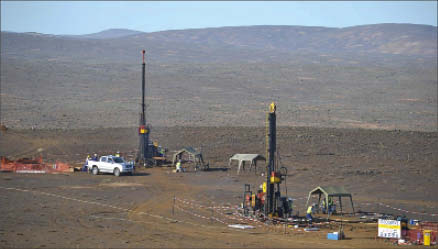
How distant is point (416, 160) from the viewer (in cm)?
4075

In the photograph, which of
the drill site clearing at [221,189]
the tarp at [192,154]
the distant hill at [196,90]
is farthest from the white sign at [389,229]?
the distant hill at [196,90]

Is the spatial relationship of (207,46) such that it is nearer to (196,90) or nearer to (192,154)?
(196,90)

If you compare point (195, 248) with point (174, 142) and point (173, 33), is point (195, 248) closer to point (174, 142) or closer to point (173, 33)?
point (174, 142)

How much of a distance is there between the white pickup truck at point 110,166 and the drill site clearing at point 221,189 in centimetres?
A: 7

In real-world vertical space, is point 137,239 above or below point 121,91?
below

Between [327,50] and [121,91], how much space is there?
104 m

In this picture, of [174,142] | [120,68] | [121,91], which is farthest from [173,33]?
[174,142]

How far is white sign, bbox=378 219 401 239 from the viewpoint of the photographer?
2169cm

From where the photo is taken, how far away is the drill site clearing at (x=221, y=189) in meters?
21.8

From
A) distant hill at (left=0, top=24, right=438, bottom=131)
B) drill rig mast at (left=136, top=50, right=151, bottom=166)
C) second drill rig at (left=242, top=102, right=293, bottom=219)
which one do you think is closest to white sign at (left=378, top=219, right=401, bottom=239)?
second drill rig at (left=242, top=102, right=293, bottom=219)

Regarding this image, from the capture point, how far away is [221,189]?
3259cm

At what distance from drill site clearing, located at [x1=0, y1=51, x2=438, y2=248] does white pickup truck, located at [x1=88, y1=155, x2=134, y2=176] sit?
0.22ft

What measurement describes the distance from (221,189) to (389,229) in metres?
11.9

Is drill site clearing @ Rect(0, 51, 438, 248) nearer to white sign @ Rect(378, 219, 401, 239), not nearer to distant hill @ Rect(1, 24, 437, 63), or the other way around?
white sign @ Rect(378, 219, 401, 239)
